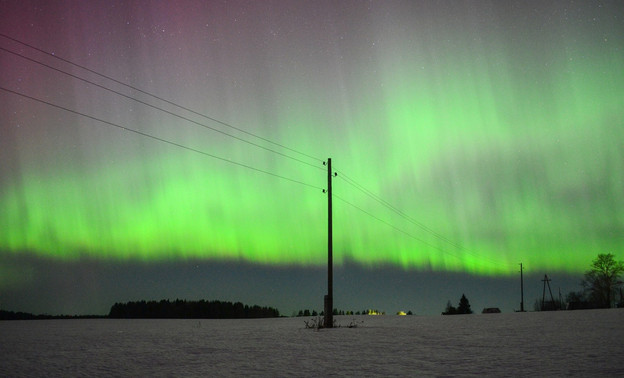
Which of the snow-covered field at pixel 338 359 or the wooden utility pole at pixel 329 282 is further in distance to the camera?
the wooden utility pole at pixel 329 282

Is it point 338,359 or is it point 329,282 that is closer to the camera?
point 338,359

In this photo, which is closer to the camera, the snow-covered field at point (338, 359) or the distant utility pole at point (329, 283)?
the snow-covered field at point (338, 359)

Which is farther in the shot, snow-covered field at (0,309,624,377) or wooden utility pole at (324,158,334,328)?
wooden utility pole at (324,158,334,328)

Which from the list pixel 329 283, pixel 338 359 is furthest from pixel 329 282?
pixel 338 359

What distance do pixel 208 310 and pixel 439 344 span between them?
299 feet

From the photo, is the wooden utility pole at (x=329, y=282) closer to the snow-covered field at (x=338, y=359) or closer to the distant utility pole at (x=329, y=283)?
the distant utility pole at (x=329, y=283)

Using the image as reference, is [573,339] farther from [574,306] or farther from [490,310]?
[490,310]

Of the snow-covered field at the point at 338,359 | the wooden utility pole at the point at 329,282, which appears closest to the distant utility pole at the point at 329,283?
the wooden utility pole at the point at 329,282

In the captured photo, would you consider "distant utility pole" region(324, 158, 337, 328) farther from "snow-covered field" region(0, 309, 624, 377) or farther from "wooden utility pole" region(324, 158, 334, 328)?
"snow-covered field" region(0, 309, 624, 377)

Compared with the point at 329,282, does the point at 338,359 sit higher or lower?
lower

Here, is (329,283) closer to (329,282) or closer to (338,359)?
(329,282)

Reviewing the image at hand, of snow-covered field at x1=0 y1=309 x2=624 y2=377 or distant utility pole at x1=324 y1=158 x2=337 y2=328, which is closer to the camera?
snow-covered field at x1=0 y1=309 x2=624 y2=377

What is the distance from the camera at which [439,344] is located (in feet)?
65.3


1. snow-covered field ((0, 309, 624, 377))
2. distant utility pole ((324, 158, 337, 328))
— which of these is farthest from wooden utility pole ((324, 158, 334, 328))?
snow-covered field ((0, 309, 624, 377))
